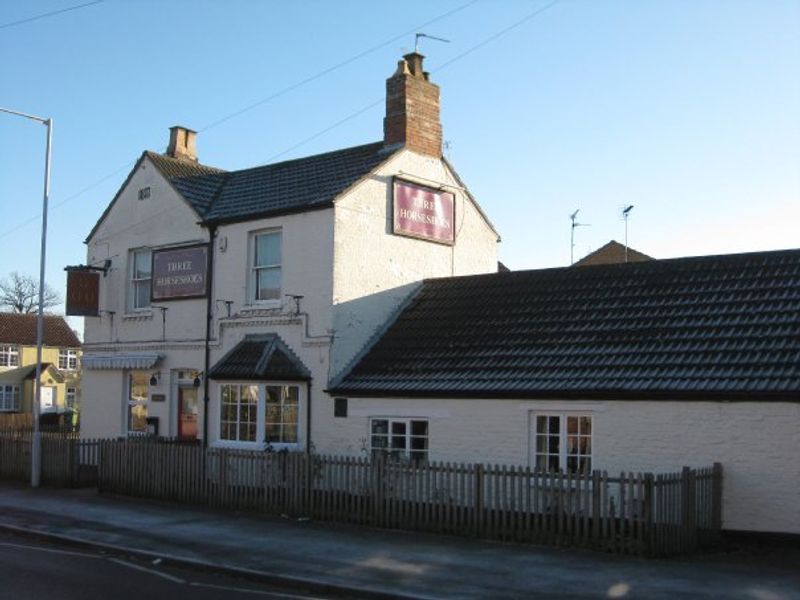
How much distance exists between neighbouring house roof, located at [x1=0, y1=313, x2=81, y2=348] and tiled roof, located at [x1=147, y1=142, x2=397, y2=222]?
4069cm

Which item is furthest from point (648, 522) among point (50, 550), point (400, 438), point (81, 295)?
point (81, 295)

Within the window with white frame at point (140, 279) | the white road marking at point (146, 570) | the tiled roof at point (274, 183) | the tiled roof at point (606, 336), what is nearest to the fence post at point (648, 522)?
the tiled roof at point (606, 336)

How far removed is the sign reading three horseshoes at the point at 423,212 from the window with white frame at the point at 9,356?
Answer: 45709 mm

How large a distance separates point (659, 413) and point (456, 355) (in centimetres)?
463

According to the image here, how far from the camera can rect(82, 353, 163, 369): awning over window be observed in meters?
23.5

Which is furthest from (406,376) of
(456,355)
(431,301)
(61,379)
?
(61,379)

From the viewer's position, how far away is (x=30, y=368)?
61.2 m

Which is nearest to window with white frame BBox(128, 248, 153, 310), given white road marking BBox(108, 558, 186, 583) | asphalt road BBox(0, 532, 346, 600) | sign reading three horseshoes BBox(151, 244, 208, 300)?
sign reading three horseshoes BBox(151, 244, 208, 300)

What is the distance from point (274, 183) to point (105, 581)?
13.0 m

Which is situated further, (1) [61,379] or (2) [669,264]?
(1) [61,379]

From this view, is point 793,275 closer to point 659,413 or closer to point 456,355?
point 659,413

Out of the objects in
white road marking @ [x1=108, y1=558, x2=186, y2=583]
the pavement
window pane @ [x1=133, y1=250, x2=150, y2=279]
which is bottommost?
white road marking @ [x1=108, y1=558, x2=186, y2=583]

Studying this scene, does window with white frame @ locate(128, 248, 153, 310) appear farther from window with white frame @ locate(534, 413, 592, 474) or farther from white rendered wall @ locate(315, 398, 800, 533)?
window with white frame @ locate(534, 413, 592, 474)

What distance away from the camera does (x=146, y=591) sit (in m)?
10.9
